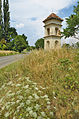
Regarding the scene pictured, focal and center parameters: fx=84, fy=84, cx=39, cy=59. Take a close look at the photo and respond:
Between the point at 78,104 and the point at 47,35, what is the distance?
9643 millimetres

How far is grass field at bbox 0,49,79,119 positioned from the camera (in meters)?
1.59

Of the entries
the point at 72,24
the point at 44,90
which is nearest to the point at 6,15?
the point at 72,24

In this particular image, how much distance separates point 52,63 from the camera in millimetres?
3191

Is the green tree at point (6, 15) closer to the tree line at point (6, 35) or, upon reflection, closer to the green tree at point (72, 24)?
the tree line at point (6, 35)

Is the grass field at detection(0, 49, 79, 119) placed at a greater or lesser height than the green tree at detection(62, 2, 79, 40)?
lesser

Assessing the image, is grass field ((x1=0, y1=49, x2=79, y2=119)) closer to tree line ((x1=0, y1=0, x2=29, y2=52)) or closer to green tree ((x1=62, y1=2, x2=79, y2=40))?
green tree ((x1=62, y1=2, x2=79, y2=40))

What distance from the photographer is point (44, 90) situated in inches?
87.5

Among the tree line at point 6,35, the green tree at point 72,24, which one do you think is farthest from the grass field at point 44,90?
the tree line at point 6,35

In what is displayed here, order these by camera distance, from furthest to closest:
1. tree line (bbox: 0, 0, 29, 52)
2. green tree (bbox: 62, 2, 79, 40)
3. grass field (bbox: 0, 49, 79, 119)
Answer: tree line (bbox: 0, 0, 29, 52) < green tree (bbox: 62, 2, 79, 40) < grass field (bbox: 0, 49, 79, 119)

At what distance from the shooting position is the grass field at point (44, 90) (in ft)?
5.21

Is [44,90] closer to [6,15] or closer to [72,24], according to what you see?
[72,24]

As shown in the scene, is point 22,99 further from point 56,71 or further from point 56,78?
Result: point 56,71

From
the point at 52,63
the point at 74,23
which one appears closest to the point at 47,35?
the point at 74,23

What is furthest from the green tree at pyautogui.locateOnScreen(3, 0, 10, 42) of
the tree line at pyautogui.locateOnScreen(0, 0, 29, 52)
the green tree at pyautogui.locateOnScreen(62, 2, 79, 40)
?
the green tree at pyautogui.locateOnScreen(62, 2, 79, 40)
